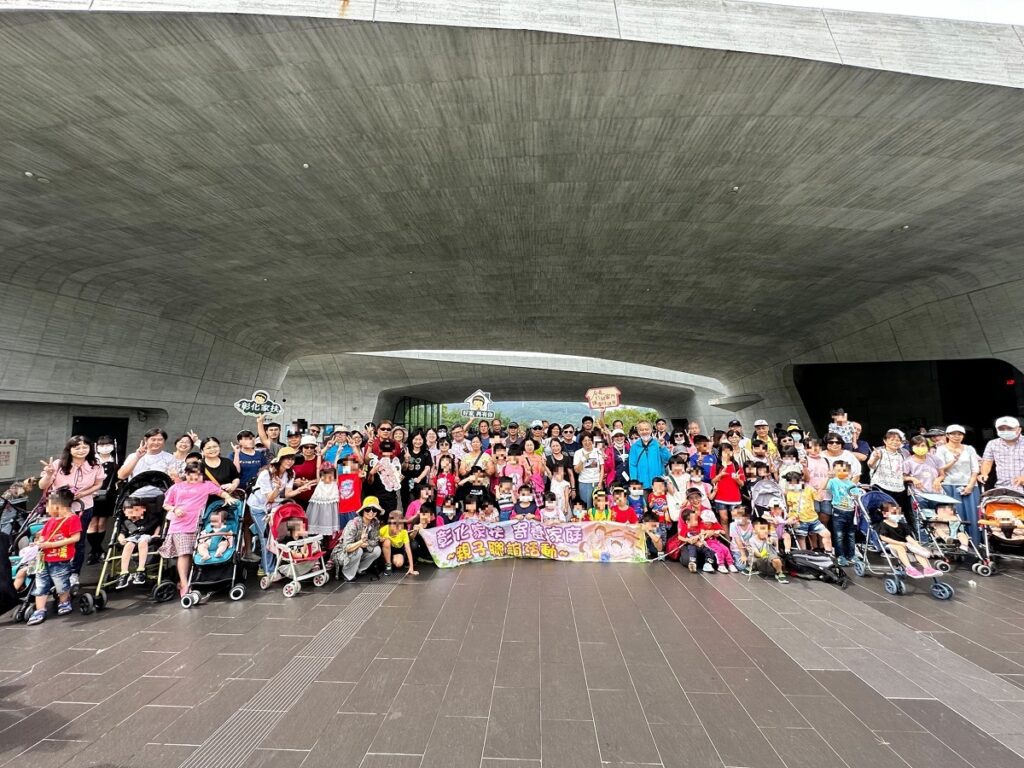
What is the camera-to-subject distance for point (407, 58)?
232 inches

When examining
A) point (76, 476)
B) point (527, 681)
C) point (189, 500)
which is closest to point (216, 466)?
point (189, 500)

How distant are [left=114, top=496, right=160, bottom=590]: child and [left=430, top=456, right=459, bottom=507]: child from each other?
12.1 feet

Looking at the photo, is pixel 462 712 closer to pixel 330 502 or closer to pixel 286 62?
pixel 330 502

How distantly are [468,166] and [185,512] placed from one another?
7.09 m

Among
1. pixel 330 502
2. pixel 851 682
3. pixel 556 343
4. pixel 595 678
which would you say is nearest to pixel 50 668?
pixel 330 502

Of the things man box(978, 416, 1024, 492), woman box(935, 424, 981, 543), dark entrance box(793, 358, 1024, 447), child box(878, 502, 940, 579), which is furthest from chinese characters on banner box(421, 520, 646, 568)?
dark entrance box(793, 358, 1024, 447)

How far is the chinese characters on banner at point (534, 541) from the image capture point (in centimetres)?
659

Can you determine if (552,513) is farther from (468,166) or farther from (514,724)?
(468,166)

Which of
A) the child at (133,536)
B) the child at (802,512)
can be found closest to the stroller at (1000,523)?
the child at (802,512)

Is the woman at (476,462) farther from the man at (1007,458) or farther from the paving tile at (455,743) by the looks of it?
the man at (1007,458)

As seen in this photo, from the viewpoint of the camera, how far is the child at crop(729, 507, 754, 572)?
6.15m

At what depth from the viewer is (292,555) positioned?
549 centimetres

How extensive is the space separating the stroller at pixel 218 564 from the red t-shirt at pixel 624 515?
5.09 m

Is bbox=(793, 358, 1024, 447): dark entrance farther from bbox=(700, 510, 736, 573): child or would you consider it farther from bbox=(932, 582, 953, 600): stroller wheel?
bbox=(700, 510, 736, 573): child
